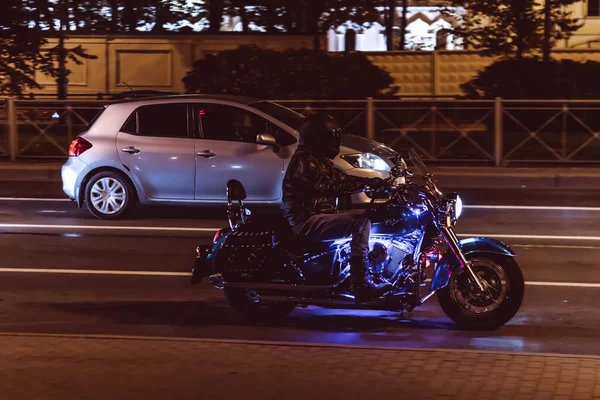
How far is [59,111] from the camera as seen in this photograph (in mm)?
20625

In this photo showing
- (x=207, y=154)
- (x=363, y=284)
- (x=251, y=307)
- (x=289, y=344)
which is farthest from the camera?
(x=207, y=154)

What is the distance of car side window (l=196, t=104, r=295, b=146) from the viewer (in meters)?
13.8

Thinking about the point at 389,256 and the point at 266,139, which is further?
the point at 266,139

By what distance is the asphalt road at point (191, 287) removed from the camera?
8172mm

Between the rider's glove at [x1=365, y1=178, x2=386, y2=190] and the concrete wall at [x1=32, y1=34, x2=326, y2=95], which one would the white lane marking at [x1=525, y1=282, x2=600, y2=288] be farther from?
the concrete wall at [x1=32, y1=34, x2=326, y2=95]

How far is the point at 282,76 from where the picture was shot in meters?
23.5

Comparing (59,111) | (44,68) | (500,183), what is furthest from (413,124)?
(44,68)

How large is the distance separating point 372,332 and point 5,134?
14358 mm

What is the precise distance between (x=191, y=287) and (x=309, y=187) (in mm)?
2403

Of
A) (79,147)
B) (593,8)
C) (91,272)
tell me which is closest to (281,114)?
(79,147)

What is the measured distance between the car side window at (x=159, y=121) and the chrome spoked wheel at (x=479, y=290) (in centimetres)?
664

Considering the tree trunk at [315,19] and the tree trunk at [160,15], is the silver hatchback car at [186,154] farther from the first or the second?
the tree trunk at [160,15]

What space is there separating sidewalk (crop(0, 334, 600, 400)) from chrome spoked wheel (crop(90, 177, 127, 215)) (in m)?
7.05

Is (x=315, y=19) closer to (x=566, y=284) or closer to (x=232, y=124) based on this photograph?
(x=232, y=124)
